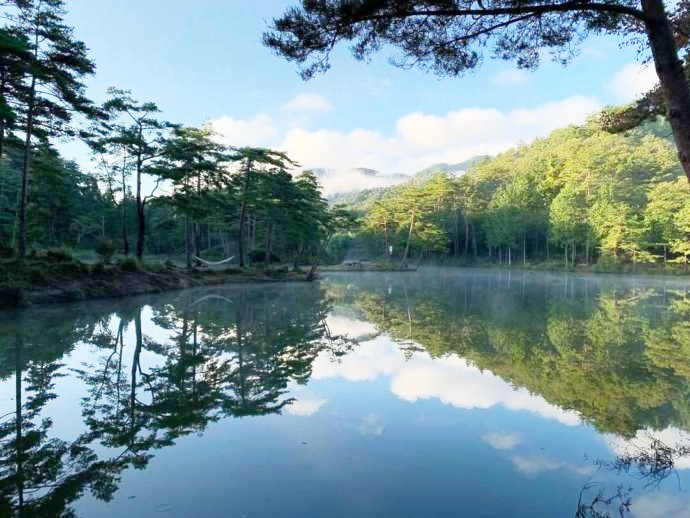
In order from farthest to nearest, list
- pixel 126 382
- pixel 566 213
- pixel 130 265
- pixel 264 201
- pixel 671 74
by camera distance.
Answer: pixel 566 213
pixel 264 201
pixel 130 265
pixel 126 382
pixel 671 74

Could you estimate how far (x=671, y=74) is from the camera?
343cm

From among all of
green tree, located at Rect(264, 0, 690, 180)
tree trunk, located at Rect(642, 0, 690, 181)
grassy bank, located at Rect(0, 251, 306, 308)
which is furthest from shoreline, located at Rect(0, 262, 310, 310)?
tree trunk, located at Rect(642, 0, 690, 181)

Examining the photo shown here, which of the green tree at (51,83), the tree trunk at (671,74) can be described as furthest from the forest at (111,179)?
the tree trunk at (671,74)

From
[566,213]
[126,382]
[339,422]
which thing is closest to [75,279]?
[126,382]

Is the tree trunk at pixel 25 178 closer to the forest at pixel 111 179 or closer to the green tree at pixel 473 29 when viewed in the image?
the forest at pixel 111 179

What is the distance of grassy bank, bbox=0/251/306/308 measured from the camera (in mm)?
9820

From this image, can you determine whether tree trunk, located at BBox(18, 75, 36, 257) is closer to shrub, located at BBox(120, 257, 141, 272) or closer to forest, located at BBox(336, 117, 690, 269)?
shrub, located at BBox(120, 257, 141, 272)

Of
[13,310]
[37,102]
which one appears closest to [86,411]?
[13,310]

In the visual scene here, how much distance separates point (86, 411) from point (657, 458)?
473 centimetres

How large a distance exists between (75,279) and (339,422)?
1122 centimetres

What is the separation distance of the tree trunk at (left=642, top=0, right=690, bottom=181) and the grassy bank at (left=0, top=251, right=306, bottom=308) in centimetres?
1211

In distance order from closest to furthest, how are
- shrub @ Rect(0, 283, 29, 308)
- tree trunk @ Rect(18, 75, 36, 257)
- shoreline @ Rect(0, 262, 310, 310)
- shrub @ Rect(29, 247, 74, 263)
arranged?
shrub @ Rect(0, 283, 29, 308) → shoreline @ Rect(0, 262, 310, 310) → tree trunk @ Rect(18, 75, 36, 257) → shrub @ Rect(29, 247, 74, 263)

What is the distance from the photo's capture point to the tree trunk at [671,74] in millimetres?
3381

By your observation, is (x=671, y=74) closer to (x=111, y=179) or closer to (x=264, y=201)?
(x=264, y=201)
